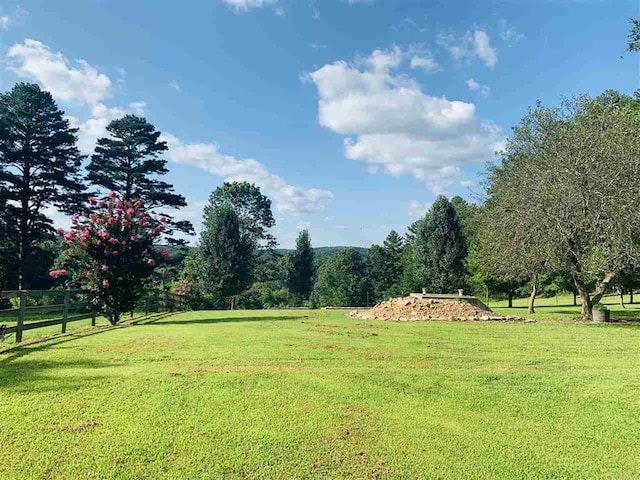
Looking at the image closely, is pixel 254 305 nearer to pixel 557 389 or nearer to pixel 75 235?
pixel 75 235

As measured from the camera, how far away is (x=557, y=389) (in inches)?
206

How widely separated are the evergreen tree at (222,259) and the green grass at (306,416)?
20.8 metres

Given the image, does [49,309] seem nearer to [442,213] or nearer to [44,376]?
[44,376]

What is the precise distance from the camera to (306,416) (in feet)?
13.4

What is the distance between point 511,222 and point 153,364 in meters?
15.1

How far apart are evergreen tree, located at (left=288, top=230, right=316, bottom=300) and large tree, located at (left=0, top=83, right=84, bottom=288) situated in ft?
85.8

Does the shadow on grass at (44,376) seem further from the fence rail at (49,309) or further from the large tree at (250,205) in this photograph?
the large tree at (250,205)

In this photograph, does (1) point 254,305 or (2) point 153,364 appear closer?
(2) point 153,364

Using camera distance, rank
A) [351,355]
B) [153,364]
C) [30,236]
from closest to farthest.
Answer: [153,364] < [351,355] < [30,236]

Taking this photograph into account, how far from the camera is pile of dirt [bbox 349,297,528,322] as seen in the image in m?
16.5

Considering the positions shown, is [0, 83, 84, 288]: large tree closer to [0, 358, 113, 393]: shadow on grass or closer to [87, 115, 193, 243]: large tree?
[87, 115, 193, 243]: large tree

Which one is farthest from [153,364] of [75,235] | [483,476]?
[75,235]

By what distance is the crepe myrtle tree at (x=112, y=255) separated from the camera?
39.0ft

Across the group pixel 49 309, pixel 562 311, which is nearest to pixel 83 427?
pixel 49 309
